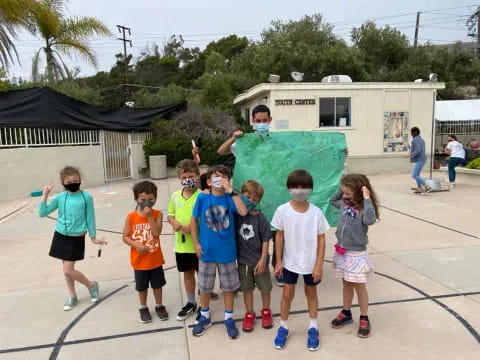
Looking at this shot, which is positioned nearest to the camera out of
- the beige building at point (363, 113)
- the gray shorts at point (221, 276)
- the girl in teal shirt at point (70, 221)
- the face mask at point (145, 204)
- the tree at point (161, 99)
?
the gray shorts at point (221, 276)

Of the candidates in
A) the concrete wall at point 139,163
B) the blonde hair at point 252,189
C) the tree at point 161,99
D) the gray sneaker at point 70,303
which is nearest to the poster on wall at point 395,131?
the concrete wall at point 139,163

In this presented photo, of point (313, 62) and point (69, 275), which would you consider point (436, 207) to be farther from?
point (313, 62)

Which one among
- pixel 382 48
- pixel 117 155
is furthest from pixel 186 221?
pixel 382 48

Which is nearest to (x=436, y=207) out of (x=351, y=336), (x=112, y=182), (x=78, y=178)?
(x=351, y=336)

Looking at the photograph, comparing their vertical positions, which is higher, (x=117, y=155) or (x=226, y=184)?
(x=226, y=184)

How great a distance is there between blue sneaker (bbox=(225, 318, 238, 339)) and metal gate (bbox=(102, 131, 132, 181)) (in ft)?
37.7

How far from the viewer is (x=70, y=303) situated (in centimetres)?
366

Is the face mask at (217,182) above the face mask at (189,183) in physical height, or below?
above

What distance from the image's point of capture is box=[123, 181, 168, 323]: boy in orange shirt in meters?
3.27

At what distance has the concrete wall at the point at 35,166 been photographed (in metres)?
10.3

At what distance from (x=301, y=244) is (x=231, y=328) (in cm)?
88

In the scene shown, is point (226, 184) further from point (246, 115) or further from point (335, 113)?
point (246, 115)

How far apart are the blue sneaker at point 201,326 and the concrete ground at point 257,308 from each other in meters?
0.06

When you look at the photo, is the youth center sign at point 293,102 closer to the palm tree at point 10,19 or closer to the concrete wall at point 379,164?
the concrete wall at point 379,164
